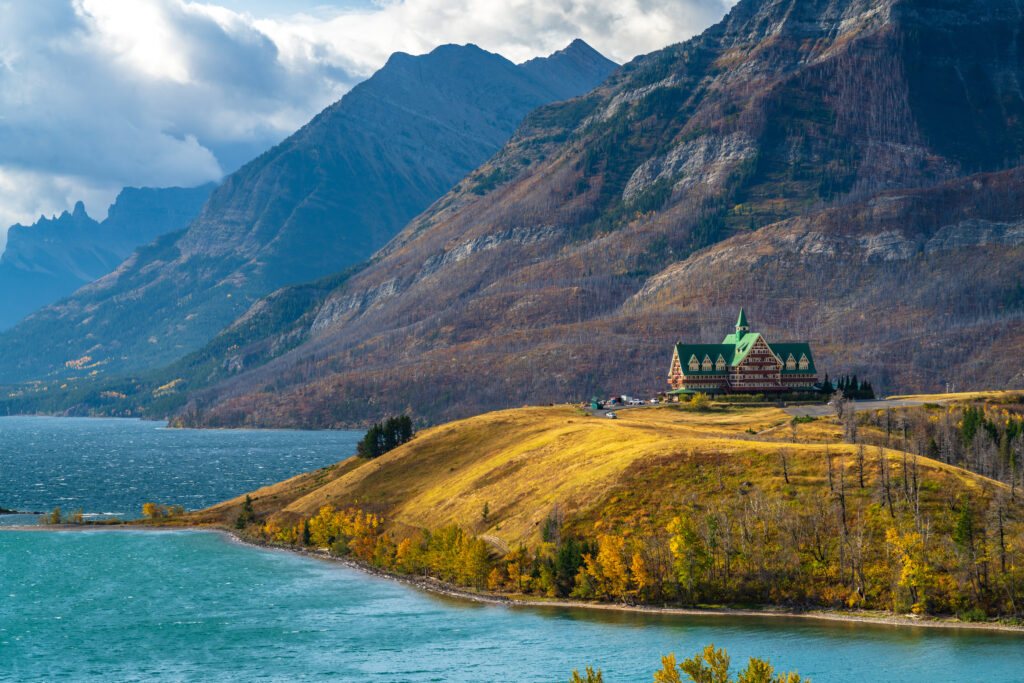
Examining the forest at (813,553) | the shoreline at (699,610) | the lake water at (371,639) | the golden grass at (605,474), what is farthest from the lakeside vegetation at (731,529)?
the lake water at (371,639)

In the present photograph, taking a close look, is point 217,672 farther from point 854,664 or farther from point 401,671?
point 854,664

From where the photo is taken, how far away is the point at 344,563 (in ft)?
543

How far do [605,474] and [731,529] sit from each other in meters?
25.1

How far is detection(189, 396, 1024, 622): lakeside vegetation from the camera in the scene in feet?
365

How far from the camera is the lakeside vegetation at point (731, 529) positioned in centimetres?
11112

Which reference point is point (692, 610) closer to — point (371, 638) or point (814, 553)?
point (814, 553)

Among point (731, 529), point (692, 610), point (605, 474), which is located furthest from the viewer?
point (605, 474)

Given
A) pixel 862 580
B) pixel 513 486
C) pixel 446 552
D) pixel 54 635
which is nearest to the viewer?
pixel 862 580

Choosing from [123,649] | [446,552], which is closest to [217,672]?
[123,649]

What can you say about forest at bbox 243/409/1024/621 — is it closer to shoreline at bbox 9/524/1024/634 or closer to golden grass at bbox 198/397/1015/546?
shoreline at bbox 9/524/1024/634

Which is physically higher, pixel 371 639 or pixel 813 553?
pixel 813 553

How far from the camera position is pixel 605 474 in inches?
5650

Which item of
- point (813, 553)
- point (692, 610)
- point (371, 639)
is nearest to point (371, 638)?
point (371, 639)

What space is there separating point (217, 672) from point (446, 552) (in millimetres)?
44473
